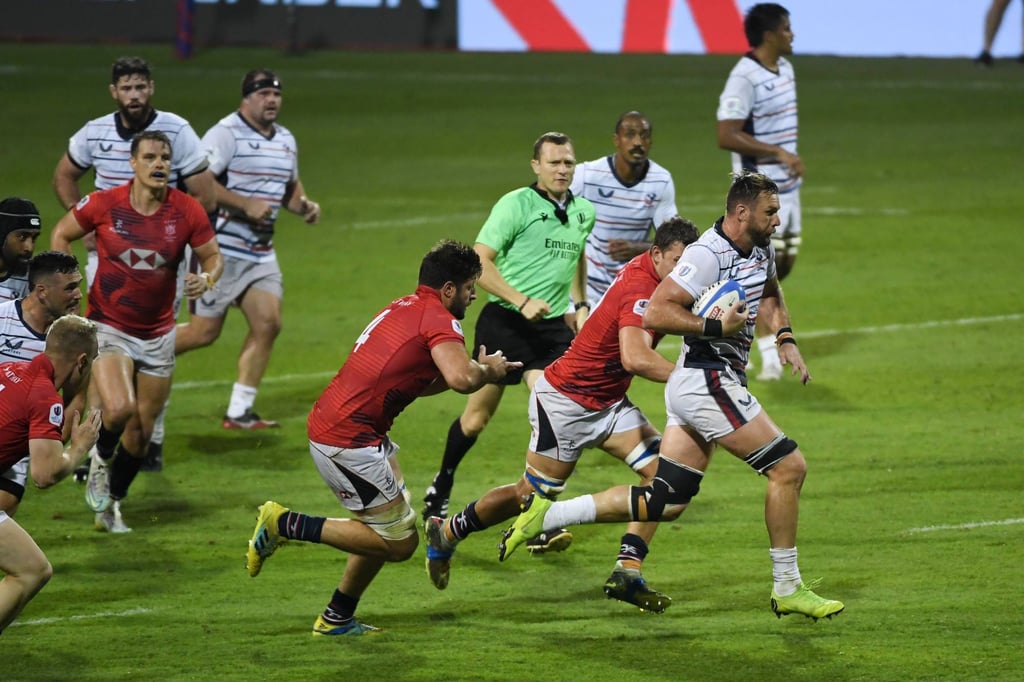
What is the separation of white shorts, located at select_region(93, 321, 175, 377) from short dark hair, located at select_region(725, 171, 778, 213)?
4009 millimetres

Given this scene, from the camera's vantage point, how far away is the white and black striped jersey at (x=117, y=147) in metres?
12.0

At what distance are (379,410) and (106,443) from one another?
288 centimetres

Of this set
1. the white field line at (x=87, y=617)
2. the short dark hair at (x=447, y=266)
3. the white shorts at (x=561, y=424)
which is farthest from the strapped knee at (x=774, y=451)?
the white field line at (x=87, y=617)

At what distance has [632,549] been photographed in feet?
30.3

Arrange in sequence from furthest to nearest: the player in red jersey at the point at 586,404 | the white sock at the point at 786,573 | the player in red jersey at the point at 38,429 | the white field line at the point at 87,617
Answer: the player in red jersey at the point at 586,404
the white field line at the point at 87,617
the white sock at the point at 786,573
the player in red jersey at the point at 38,429

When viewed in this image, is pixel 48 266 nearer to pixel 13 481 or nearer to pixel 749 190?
pixel 13 481

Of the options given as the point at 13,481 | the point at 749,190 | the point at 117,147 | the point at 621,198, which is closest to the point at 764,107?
the point at 621,198

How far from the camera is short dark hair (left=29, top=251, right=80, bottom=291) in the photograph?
8789 millimetres

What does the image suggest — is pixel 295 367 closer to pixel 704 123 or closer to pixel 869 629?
pixel 869 629

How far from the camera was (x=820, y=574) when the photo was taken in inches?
383

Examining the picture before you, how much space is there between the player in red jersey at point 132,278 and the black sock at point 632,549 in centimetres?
321

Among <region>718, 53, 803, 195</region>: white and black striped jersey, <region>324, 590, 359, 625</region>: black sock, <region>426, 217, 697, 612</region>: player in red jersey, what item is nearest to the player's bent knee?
<region>324, 590, 359, 625</region>: black sock

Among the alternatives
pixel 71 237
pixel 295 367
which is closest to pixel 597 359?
pixel 71 237

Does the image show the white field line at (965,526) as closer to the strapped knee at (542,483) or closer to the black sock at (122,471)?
the strapped knee at (542,483)
